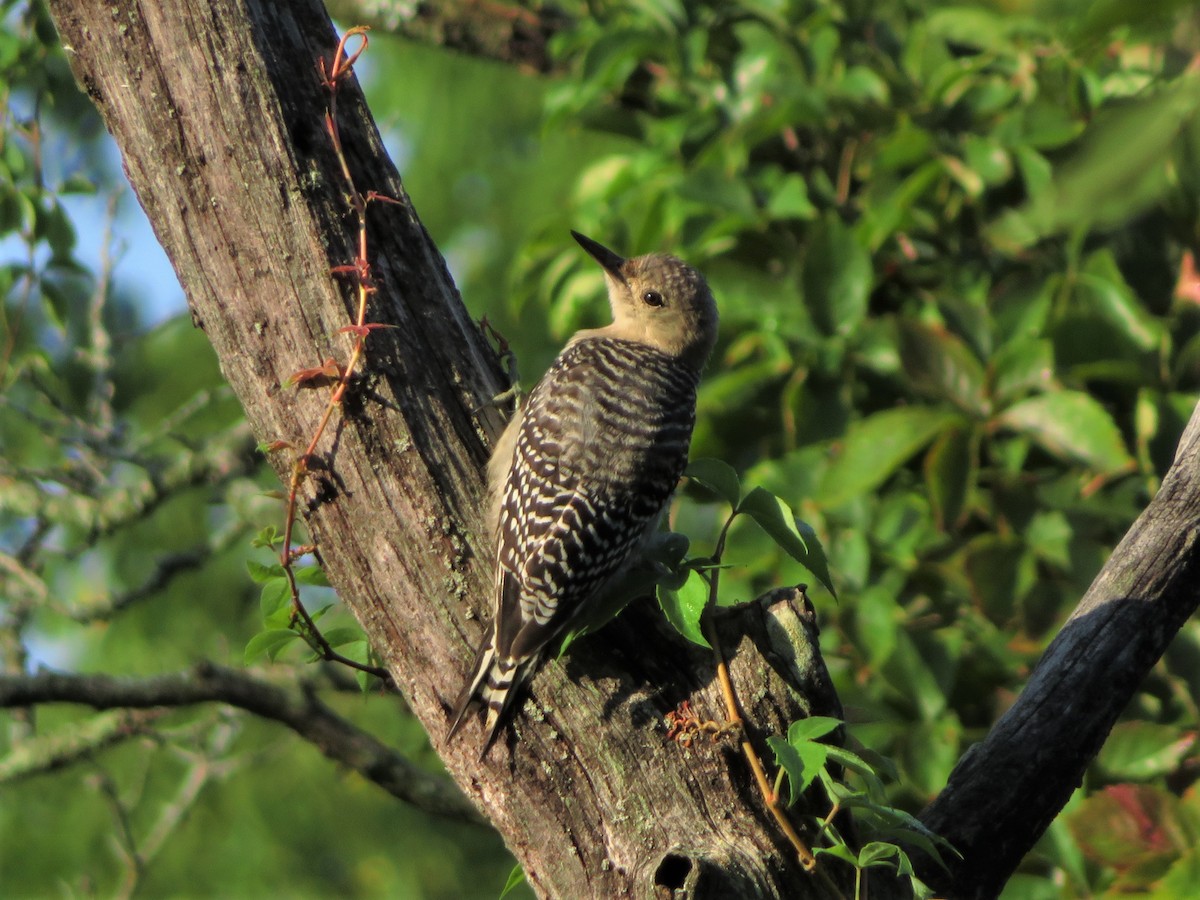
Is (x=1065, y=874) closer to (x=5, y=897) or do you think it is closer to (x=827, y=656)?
(x=827, y=656)

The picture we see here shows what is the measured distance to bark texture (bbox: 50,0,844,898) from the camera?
249 cm

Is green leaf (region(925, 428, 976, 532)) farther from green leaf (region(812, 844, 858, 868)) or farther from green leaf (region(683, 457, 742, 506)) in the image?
green leaf (region(812, 844, 858, 868))

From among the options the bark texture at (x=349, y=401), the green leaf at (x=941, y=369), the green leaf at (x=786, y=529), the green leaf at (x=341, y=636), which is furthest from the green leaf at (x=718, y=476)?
the green leaf at (x=941, y=369)

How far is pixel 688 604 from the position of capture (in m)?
2.44

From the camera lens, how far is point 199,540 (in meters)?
7.22

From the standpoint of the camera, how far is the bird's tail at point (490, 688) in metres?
2.49

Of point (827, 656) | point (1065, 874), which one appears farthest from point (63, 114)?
point (1065, 874)

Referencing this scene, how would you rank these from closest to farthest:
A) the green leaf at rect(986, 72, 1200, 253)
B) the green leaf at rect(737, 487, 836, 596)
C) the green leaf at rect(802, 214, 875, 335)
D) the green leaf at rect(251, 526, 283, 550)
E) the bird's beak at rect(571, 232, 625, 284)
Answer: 1. the green leaf at rect(986, 72, 1200, 253)
2. the green leaf at rect(737, 487, 836, 596)
3. the green leaf at rect(251, 526, 283, 550)
4. the green leaf at rect(802, 214, 875, 335)
5. the bird's beak at rect(571, 232, 625, 284)

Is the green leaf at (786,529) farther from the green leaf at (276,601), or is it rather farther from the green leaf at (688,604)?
the green leaf at (276,601)

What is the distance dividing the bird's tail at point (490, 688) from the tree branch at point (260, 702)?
1.65 meters

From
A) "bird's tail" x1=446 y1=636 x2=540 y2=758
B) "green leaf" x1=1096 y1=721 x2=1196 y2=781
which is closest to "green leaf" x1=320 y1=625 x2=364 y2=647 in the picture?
"bird's tail" x1=446 y1=636 x2=540 y2=758

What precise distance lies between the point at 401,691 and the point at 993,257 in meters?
2.81

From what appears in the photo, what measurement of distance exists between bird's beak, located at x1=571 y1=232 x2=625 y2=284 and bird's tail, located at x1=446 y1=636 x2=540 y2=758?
2.08 metres

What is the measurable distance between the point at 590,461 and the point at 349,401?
39.6 inches
